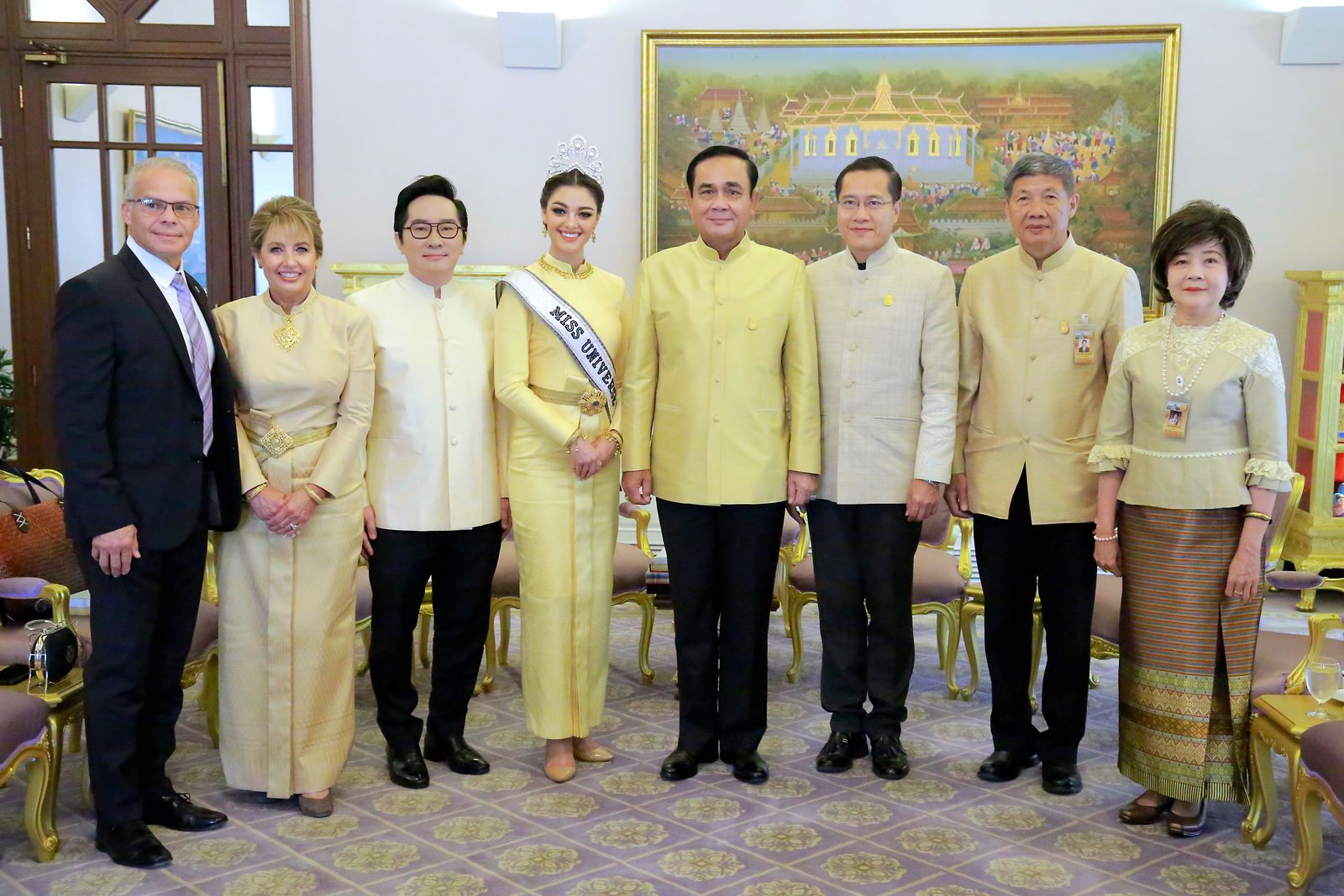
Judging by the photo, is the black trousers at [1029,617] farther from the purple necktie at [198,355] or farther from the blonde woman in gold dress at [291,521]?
the purple necktie at [198,355]

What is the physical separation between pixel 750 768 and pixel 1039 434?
1.09 meters

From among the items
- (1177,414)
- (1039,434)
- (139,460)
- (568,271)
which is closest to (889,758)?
(1039,434)

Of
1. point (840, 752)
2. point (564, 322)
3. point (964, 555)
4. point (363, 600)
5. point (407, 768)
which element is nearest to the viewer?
point (564, 322)

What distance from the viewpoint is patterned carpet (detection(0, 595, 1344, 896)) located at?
246 cm

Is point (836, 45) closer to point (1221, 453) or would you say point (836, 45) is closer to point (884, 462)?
point (884, 462)

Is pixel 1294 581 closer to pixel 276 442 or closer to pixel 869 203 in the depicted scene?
pixel 869 203

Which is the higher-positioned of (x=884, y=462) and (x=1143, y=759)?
(x=884, y=462)

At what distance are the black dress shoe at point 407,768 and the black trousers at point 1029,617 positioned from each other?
1447 mm

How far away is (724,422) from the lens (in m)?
2.90

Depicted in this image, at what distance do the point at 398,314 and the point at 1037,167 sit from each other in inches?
61.3

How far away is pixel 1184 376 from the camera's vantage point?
8.43 feet

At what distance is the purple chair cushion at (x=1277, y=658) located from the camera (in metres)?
2.78

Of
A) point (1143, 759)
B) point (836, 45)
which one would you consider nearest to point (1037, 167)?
point (1143, 759)

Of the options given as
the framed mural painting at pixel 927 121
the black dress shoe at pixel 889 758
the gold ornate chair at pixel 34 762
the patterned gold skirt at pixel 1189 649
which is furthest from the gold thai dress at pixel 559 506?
the framed mural painting at pixel 927 121
